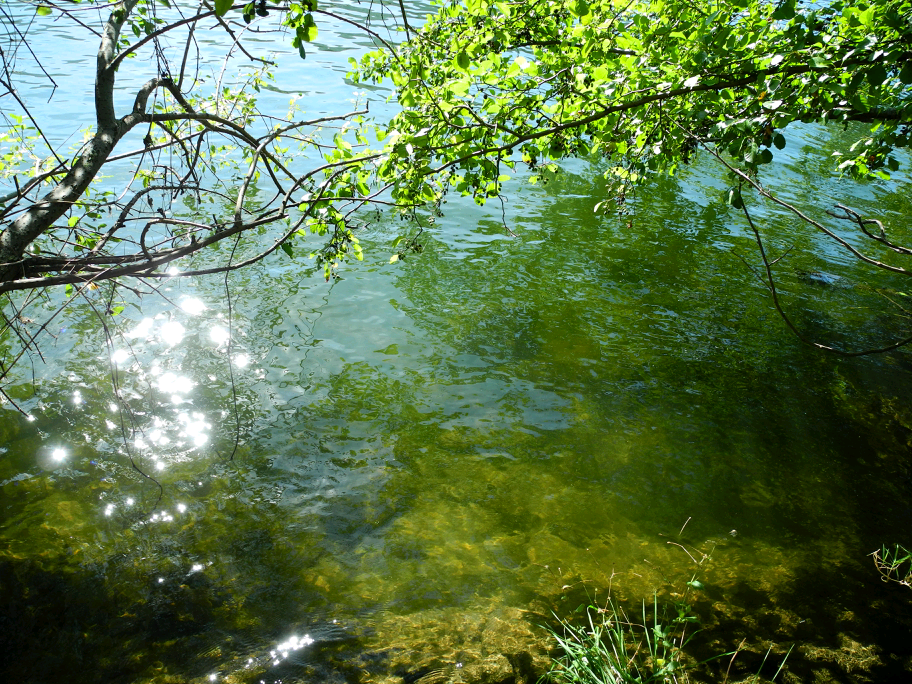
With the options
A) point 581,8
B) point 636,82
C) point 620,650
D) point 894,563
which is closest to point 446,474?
point 620,650

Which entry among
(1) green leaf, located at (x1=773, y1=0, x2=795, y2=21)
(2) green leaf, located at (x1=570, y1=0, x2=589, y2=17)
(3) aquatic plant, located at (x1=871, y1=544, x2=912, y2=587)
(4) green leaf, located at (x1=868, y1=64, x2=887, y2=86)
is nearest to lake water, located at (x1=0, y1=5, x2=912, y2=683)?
(3) aquatic plant, located at (x1=871, y1=544, x2=912, y2=587)

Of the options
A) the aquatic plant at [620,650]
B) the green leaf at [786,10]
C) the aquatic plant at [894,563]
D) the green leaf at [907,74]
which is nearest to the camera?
the green leaf at [907,74]

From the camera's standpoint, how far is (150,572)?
4.95 m

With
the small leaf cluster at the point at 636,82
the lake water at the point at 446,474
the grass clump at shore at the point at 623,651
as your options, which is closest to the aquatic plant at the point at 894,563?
the lake water at the point at 446,474

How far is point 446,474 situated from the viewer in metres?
6.16

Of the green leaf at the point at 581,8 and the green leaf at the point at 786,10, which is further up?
the green leaf at the point at 581,8

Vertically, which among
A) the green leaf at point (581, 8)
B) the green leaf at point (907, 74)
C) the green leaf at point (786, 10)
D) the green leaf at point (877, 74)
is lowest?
the green leaf at point (907, 74)

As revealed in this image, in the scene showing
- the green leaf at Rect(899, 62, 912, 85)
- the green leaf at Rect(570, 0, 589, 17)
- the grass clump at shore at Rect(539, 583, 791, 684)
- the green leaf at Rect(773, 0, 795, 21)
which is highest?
the green leaf at Rect(570, 0, 589, 17)

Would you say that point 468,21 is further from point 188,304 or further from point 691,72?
point 188,304

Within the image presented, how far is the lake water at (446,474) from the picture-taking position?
4.60 m

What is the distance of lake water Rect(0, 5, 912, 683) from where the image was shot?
15.1 ft

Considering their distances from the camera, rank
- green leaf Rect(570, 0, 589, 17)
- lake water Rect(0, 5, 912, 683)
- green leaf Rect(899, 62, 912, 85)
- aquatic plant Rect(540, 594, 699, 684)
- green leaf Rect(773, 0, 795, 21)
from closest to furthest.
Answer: green leaf Rect(899, 62, 912, 85) → aquatic plant Rect(540, 594, 699, 684) → green leaf Rect(773, 0, 795, 21) → lake water Rect(0, 5, 912, 683) → green leaf Rect(570, 0, 589, 17)

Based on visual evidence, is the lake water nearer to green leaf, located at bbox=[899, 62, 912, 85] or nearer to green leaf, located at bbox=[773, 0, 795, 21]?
green leaf, located at bbox=[899, 62, 912, 85]

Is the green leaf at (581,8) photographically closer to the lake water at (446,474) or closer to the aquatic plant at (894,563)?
the lake water at (446,474)
